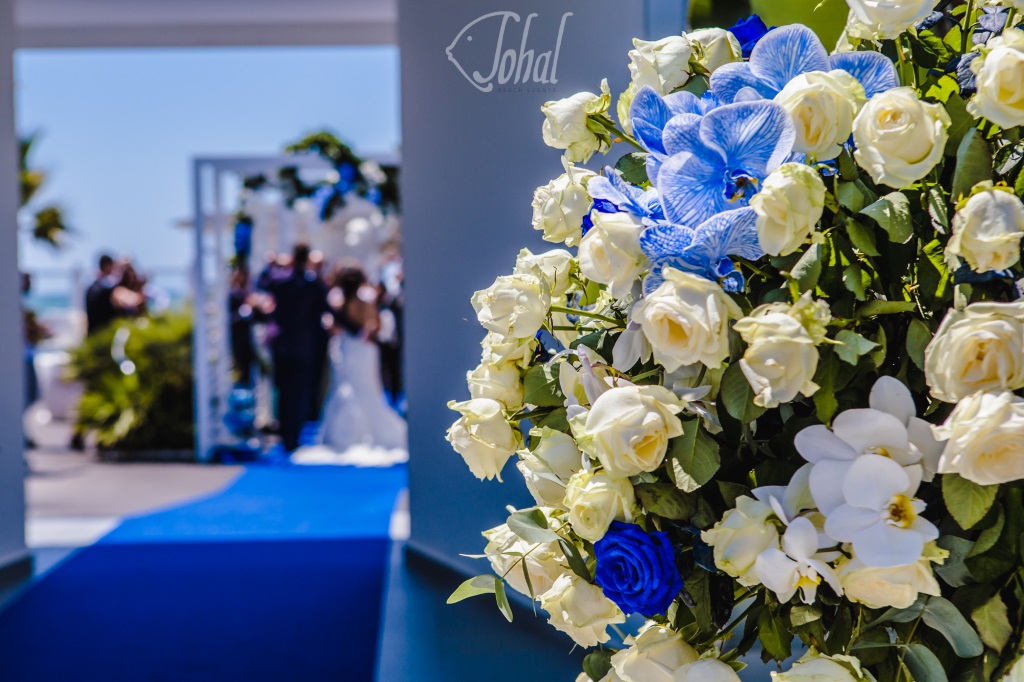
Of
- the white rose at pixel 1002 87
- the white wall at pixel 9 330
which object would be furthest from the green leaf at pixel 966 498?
the white wall at pixel 9 330

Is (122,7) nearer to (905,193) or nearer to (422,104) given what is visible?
(422,104)

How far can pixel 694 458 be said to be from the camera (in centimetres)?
60

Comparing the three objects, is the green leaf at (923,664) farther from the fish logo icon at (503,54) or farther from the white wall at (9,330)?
the white wall at (9,330)

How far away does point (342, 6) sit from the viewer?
6152 millimetres

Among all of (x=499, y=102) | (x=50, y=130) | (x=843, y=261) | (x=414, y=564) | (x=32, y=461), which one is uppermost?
(x=50, y=130)

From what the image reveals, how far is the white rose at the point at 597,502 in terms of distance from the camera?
613mm

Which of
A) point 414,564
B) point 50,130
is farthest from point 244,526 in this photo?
point 50,130

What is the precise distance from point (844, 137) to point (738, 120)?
0.23 ft

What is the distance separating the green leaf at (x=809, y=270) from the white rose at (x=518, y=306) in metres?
0.19

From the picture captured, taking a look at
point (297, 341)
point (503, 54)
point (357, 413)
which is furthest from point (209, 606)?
point (297, 341)

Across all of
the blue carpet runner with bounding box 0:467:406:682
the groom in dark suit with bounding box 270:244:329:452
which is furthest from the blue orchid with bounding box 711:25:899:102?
the groom in dark suit with bounding box 270:244:329:452

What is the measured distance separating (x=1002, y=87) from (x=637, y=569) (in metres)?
0.37

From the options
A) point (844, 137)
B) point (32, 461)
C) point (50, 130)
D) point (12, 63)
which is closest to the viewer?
point (844, 137)

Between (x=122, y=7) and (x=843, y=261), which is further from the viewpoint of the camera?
(x=122, y=7)
